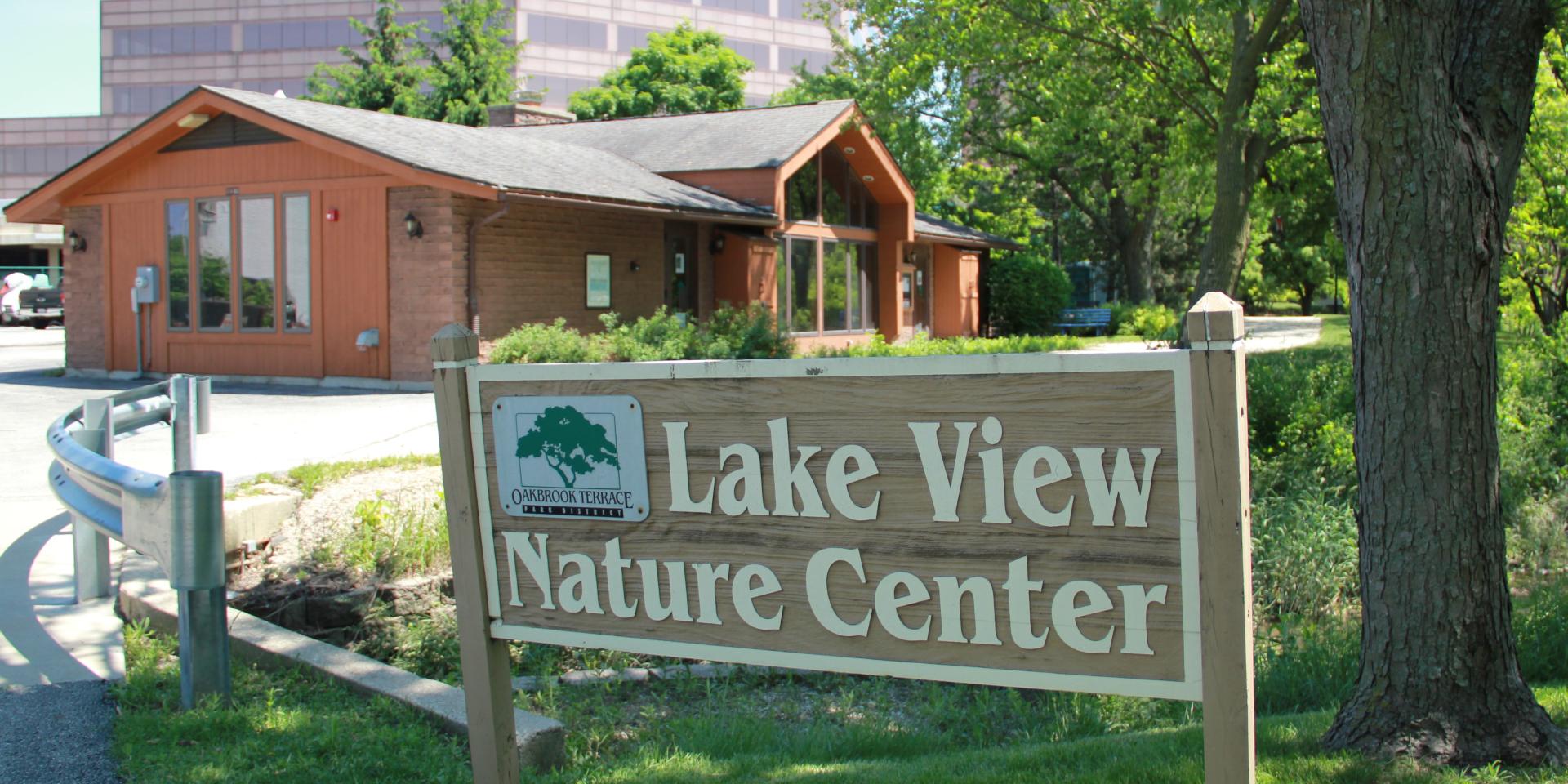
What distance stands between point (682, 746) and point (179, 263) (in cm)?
1779

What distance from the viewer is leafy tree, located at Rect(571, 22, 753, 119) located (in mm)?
48344

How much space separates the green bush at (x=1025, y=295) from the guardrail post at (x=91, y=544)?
93.9 ft

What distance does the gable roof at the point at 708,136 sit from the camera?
79.0 ft

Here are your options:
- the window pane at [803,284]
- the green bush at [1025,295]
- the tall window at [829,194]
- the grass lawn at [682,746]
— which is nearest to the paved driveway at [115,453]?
the grass lawn at [682,746]

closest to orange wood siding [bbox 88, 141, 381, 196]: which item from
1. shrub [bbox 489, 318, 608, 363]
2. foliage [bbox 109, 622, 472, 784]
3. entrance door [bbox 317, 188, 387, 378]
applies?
entrance door [bbox 317, 188, 387, 378]

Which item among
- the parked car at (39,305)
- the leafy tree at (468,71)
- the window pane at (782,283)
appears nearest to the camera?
the window pane at (782,283)

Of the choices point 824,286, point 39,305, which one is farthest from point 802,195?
point 39,305

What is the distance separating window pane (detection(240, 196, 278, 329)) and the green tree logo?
17.1 m

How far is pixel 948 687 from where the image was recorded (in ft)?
18.1

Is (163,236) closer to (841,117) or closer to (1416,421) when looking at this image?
(841,117)

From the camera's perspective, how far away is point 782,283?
24.5 metres

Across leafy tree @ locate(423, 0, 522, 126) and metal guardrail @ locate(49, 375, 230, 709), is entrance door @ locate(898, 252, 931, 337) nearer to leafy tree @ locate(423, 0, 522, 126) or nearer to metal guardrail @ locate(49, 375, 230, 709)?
leafy tree @ locate(423, 0, 522, 126)

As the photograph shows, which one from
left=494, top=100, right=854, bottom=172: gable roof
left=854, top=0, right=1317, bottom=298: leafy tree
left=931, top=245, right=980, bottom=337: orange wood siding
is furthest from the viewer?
left=931, top=245, right=980, bottom=337: orange wood siding

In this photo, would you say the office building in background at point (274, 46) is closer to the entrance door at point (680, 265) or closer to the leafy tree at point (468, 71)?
the leafy tree at point (468, 71)
